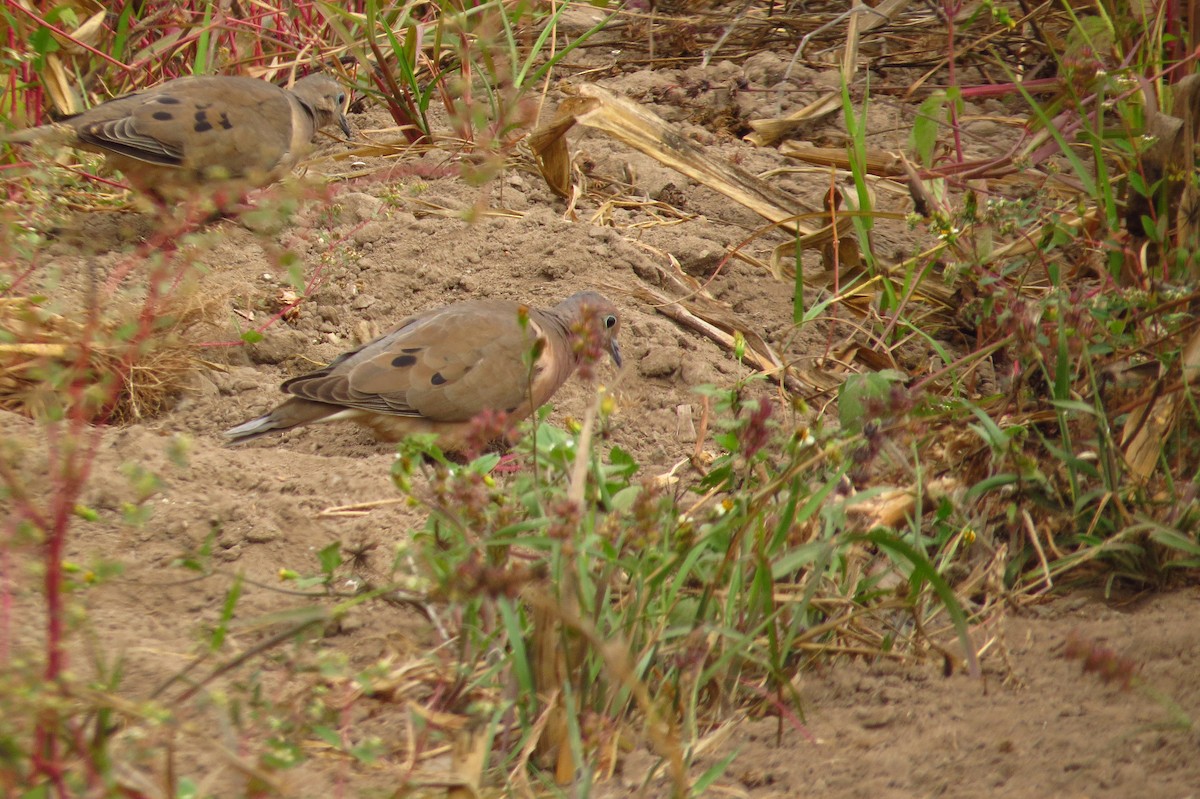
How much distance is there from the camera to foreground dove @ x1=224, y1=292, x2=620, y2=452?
401 cm

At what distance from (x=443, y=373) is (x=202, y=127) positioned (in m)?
1.75

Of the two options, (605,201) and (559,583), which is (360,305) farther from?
(559,583)

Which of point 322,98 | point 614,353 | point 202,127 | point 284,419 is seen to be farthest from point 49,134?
point 614,353

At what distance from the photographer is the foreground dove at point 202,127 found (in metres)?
4.83

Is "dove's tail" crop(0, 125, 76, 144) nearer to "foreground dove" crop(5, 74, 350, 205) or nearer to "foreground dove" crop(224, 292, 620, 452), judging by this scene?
"foreground dove" crop(5, 74, 350, 205)

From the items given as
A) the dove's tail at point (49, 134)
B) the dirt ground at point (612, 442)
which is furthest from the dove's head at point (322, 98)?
the dove's tail at point (49, 134)

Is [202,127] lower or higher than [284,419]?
higher

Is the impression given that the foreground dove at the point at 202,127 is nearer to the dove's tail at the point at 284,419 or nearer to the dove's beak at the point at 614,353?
the dove's tail at the point at 284,419

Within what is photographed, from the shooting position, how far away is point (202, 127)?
508 cm

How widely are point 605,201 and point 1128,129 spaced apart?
2.19 m

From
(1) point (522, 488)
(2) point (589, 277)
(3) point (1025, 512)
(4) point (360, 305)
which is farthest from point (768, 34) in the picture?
(1) point (522, 488)

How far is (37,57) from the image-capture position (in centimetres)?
473

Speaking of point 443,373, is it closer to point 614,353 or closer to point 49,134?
point 614,353

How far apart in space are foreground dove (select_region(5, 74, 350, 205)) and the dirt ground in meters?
0.21
